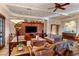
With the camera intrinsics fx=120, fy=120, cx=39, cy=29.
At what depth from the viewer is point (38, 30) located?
2.50 m

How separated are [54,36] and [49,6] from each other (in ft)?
2.03

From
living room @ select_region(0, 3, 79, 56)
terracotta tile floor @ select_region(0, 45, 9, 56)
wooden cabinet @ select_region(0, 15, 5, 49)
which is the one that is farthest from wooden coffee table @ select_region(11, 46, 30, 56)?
wooden cabinet @ select_region(0, 15, 5, 49)

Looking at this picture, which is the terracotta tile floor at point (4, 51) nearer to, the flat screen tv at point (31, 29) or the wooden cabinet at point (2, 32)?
the wooden cabinet at point (2, 32)

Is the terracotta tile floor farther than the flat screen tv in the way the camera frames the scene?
No

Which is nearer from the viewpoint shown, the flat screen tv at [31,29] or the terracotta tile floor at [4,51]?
the terracotta tile floor at [4,51]

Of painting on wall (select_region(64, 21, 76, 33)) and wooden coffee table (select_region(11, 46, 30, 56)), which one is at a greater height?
painting on wall (select_region(64, 21, 76, 33))

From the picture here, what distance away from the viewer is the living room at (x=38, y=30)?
2.38m

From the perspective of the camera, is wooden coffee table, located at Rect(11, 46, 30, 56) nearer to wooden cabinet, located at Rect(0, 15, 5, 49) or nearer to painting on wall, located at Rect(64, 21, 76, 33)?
wooden cabinet, located at Rect(0, 15, 5, 49)

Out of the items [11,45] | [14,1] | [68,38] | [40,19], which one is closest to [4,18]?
[14,1]

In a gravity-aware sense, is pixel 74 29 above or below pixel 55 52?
above

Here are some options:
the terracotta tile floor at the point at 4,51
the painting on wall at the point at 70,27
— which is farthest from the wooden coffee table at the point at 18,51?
the painting on wall at the point at 70,27

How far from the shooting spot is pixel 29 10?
242 cm

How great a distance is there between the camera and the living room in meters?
2.38

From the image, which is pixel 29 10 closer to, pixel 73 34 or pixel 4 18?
pixel 4 18
